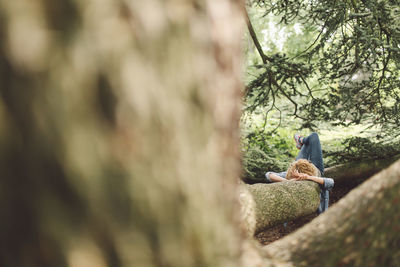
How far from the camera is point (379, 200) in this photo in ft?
3.27

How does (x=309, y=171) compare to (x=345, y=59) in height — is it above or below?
below

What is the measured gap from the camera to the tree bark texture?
372mm

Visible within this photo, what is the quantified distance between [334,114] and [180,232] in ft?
16.5

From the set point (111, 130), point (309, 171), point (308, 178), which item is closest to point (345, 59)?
point (309, 171)

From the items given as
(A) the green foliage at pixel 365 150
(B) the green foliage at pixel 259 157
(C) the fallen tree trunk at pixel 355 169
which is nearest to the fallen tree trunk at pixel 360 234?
(B) the green foliage at pixel 259 157

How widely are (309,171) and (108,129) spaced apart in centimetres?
467

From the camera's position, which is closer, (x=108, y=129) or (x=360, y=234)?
(x=108, y=129)

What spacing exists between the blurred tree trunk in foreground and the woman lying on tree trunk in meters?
4.18

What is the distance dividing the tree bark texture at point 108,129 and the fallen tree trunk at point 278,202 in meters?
1.99

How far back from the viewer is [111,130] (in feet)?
1.40

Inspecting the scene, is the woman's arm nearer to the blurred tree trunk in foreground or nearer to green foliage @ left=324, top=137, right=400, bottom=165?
green foliage @ left=324, top=137, right=400, bottom=165

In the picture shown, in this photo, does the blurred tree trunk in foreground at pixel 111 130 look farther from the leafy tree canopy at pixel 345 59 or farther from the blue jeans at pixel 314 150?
the blue jeans at pixel 314 150

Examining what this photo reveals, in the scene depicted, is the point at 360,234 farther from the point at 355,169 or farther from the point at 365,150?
the point at 355,169

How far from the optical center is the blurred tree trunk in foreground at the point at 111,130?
372 mm
